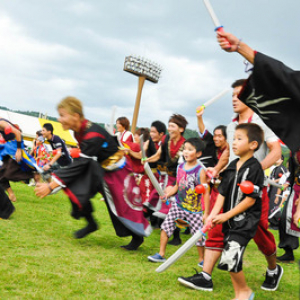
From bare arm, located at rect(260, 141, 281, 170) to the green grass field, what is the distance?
1174mm

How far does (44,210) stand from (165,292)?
12.9 feet

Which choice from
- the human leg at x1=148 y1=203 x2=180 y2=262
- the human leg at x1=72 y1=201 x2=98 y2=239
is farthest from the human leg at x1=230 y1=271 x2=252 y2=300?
the human leg at x1=72 y1=201 x2=98 y2=239

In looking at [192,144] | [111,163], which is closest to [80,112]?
[111,163]

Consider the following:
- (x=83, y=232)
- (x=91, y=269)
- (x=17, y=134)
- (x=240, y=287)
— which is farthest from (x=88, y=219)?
(x=17, y=134)

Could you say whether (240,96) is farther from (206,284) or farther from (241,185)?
(206,284)

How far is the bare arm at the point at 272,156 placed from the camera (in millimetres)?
3102

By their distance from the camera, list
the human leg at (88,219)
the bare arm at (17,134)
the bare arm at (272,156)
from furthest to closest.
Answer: the bare arm at (17,134) < the human leg at (88,219) < the bare arm at (272,156)

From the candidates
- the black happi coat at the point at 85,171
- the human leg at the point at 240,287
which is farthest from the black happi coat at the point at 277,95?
the black happi coat at the point at 85,171

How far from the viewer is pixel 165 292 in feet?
9.98

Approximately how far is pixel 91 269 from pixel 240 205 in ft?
4.99

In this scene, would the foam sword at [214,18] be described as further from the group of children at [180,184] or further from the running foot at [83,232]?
the running foot at [83,232]

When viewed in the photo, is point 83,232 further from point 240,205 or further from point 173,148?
point 240,205

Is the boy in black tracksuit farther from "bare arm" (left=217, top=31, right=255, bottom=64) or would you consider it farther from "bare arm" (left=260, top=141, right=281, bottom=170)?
"bare arm" (left=217, top=31, right=255, bottom=64)

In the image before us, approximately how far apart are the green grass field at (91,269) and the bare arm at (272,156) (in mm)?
1174
